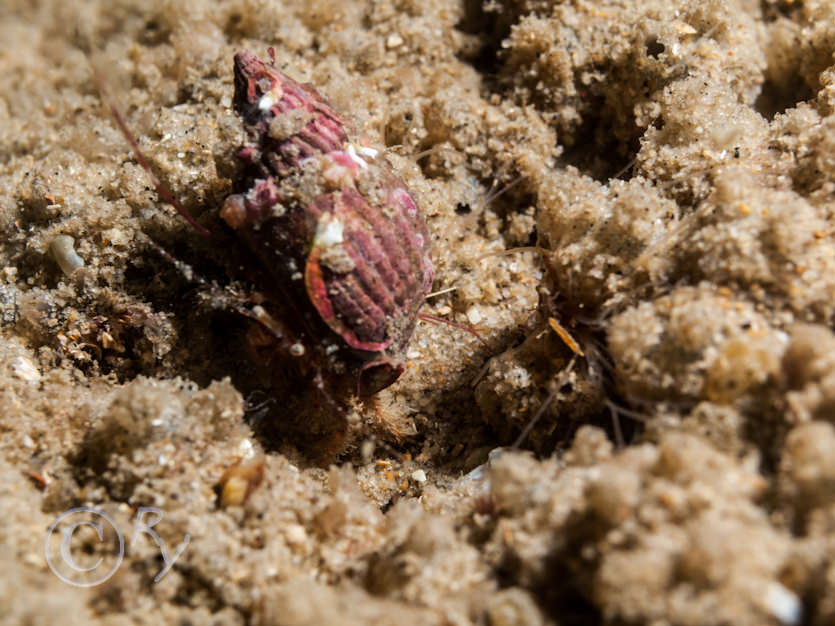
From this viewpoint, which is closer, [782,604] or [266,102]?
[782,604]

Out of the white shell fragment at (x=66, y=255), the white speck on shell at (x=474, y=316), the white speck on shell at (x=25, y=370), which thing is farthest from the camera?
the white speck on shell at (x=474, y=316)

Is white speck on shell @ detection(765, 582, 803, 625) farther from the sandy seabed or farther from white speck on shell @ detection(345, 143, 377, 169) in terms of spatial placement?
white speck on shell @ detection(345, 143, 377, 169)

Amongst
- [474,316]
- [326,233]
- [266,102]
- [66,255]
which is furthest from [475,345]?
[66,255]

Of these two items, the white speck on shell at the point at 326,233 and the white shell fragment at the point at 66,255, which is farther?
the white shell fragment at the point at 66,255

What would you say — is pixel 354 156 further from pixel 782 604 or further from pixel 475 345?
pixel 782 604

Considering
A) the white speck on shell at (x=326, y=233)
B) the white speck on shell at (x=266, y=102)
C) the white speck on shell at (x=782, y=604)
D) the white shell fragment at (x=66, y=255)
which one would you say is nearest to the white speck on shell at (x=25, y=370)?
the white shell fragment at (x=66, y=255)

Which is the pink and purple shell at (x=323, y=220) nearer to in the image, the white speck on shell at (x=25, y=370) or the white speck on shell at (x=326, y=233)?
the white speck on shell at (x=326, y=233)
